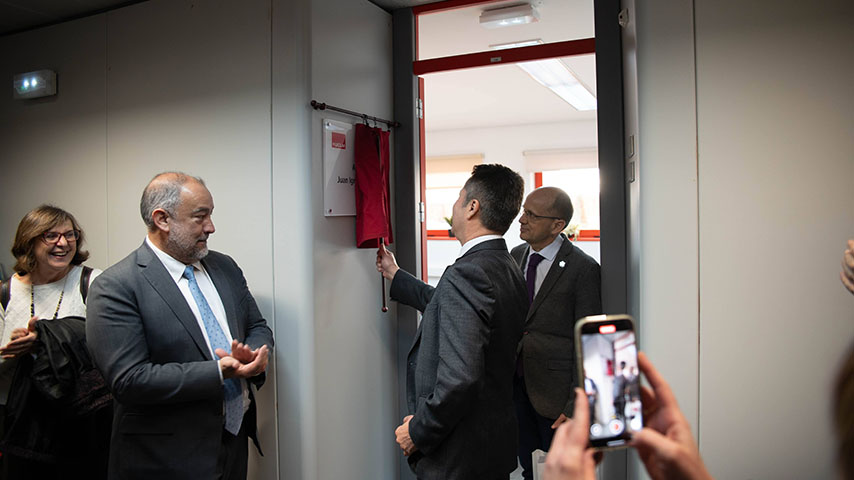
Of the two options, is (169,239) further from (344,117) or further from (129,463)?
(344,117)

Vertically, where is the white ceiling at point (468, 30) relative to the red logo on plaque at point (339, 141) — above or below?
above

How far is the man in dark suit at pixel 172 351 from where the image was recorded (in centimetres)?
179

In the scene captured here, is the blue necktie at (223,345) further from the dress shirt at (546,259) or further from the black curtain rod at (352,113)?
the dress shirt at (546,259)

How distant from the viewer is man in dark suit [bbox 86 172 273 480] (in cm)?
179

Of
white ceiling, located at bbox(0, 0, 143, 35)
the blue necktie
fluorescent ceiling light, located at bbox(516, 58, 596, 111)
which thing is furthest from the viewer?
fluorescent ceiling light, located at bbox(516, 58, 596, 111)

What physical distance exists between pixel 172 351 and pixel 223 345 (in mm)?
183

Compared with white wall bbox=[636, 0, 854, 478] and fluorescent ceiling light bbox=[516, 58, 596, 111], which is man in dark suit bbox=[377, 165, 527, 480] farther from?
fluorescent ceiling light bbox=[516, 58, 596, 111]

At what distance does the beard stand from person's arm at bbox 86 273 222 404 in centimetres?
21

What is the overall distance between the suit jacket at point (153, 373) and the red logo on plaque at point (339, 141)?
0.89m

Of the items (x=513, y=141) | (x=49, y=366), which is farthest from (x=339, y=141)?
(x=513, y=141)

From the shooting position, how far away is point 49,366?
2125 millimetres

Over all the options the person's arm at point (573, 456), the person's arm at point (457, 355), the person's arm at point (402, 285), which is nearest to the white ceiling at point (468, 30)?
the person's arm at point (402, 285)

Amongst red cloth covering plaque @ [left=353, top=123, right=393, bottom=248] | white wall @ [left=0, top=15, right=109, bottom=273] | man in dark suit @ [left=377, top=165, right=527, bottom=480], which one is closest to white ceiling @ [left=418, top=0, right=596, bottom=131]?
red cloth covering plaque @ [left=353, top=123, right=393, bottom=248]

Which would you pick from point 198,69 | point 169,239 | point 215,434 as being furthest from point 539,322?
point 198,69
